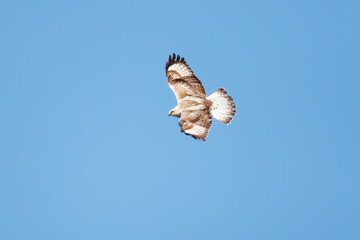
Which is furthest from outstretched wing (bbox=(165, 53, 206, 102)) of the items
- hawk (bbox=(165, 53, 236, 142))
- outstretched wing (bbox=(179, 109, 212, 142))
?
outstretched wing (bbox=(179, 109, 212, 142))

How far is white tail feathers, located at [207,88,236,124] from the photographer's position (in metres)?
12.5

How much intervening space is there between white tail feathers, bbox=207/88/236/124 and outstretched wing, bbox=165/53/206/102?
359mm

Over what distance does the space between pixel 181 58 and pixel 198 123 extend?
168 cm

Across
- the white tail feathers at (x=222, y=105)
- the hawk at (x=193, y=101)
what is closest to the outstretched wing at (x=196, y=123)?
the hawk at (x=193, y=101)

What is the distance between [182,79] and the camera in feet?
40.2

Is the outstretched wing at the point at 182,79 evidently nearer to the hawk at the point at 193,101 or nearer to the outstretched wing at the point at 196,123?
the hawk at the point at 193,101

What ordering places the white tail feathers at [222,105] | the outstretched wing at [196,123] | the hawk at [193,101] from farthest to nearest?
the white tail feathers at [222,105] → the hawk at [193,101] → the outstretched wing at [196,123]

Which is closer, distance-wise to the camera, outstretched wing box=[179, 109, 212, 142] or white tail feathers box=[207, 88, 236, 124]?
outstretched wing box=[179, 109, 212, 142]

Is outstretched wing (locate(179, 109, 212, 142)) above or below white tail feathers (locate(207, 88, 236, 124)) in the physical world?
below

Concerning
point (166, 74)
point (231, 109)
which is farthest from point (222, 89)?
point (166, 74)

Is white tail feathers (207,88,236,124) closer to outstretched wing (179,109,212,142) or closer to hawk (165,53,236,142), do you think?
hawk (165,53,236,142)

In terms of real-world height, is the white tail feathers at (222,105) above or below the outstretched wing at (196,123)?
above

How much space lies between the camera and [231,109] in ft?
41.3

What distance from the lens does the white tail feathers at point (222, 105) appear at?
12.5 m
